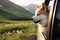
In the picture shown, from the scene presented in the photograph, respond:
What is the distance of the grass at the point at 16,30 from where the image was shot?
1.54 metres

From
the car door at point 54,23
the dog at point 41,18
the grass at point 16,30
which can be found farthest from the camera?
the grass at point 16,30

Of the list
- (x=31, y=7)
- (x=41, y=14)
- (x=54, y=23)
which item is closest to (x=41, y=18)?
(x=41, y=14)

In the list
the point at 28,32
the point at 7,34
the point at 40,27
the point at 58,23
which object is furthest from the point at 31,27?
the point at 58,23

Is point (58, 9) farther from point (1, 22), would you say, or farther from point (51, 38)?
point (1, 22)

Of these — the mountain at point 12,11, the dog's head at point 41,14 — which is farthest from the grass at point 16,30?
the dog's head at point 41,14

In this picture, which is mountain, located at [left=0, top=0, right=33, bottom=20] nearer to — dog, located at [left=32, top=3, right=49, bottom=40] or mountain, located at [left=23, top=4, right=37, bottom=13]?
mountain, located at [left=23, top=4, right=37, bottom=13]

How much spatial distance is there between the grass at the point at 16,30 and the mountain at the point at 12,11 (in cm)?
5

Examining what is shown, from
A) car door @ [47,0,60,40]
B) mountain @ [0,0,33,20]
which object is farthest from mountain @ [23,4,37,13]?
car door @ [47,0,60,40]

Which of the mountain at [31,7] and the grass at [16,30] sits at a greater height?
the mountain at [31,7]

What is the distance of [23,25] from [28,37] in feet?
0.39

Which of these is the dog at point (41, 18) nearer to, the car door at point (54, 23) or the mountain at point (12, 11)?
the mountain at point (12, 11)

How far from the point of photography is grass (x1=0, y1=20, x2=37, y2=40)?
154 centimetres

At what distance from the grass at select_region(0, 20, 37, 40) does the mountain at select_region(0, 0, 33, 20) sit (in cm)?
5

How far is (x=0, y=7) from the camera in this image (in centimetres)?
154
